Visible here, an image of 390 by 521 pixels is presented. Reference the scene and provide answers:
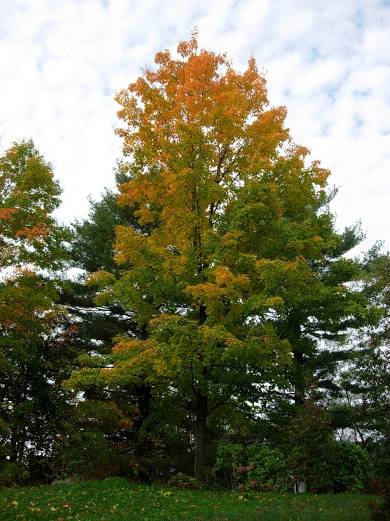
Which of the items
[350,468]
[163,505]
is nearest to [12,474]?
[163,505]

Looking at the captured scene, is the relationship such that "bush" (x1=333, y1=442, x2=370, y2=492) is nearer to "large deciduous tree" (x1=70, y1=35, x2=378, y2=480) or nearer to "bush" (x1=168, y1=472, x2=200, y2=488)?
"large deciduous tree" (x1=70, y1=35, x2=378, y2=480)

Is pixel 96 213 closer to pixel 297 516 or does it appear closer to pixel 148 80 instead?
pixel 148 80

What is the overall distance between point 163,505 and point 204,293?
392 cm

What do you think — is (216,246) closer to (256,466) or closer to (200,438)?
(200,438)

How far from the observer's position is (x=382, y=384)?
11.2 metres

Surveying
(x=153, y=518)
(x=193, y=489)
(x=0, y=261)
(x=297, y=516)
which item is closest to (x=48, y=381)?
(x=0, y=261)

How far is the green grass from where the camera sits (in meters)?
7.18

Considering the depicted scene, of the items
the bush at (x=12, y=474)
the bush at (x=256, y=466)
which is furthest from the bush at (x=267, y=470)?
the bush at (x=12, y=474)

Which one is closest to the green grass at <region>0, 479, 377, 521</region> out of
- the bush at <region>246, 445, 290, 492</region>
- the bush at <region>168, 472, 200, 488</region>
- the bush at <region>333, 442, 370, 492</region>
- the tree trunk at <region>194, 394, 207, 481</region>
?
the bush at <region>168, 472, 200, 488</region>

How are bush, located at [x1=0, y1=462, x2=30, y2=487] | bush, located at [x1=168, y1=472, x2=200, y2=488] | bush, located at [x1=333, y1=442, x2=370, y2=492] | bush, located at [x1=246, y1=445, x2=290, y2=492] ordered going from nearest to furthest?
bush, located at [x1=168, y1=472, x2=200, y2=488] < bush, located at [x1=333, y1=442, x2=370, y2=492] < bush, located at [x1=246, y1=445, x2=290, y2=492] < bush, located at [x1=0, y1=462, x2=30, y2=487]

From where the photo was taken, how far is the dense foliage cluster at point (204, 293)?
9953 mm

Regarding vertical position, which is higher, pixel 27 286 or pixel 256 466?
pixel 27 286

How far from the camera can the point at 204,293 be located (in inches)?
380

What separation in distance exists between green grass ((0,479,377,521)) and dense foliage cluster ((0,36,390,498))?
4.27ft
